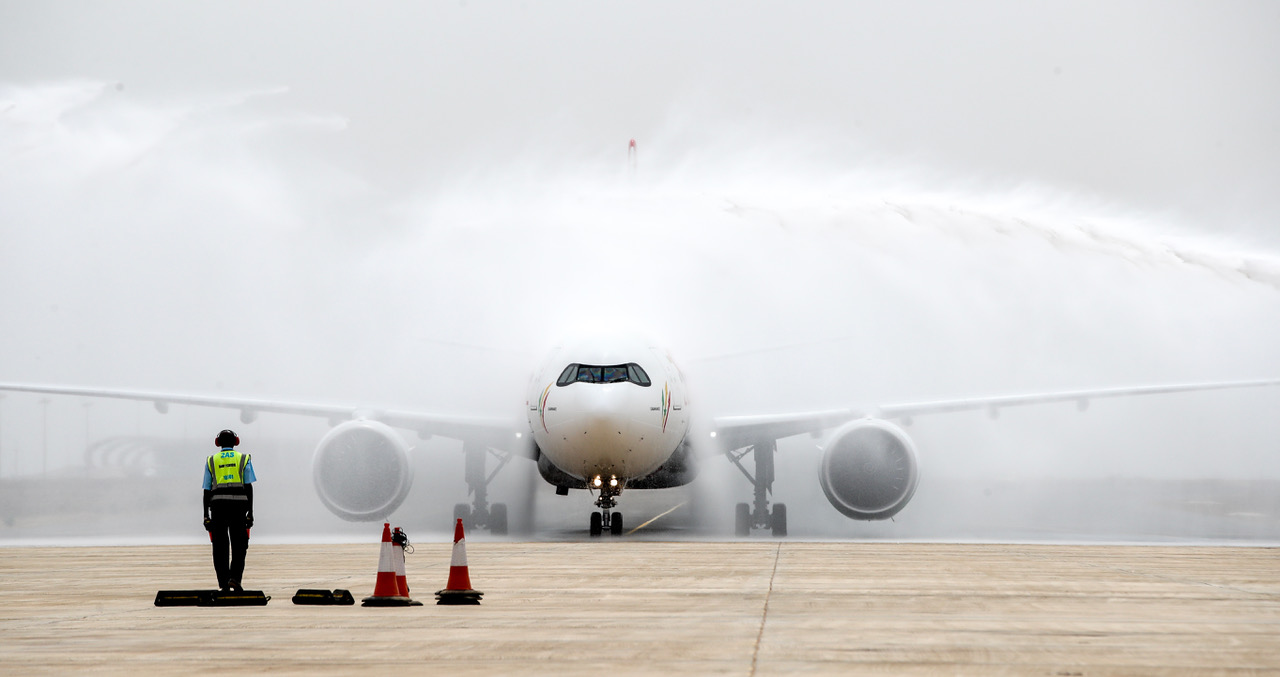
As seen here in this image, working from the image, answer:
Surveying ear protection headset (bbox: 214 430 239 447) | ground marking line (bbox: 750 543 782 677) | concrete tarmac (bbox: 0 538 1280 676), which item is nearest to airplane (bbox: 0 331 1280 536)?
concrete tarmac (bbox: 0 538 1280 676)

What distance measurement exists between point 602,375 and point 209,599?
399 inches

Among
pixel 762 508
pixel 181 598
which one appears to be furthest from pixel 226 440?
pixel 762 508

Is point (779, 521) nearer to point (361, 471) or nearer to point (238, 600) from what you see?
point (361, 471)

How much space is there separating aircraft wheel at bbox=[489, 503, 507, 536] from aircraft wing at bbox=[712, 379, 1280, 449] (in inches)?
161

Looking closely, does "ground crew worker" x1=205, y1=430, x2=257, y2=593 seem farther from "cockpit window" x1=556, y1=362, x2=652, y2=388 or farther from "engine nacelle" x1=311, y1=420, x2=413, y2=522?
"engine nacelle" x1=311, y1=420, x2=413, y2=522

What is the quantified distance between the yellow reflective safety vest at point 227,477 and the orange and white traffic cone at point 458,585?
7.84 ft

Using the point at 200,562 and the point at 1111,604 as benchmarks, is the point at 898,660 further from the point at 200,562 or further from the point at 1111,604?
the point at 200,562

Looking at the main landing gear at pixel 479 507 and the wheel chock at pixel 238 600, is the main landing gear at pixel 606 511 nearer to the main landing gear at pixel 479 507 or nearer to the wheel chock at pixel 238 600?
the main landing gear at pixel 479 507

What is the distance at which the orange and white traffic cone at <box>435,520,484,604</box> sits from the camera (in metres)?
11.1

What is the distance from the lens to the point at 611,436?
800 inches

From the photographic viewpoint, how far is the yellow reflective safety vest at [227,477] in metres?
12.5

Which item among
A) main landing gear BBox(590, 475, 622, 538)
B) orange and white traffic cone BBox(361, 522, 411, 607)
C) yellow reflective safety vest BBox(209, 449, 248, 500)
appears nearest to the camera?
orange and white traffic cone BBox(361, 522, 411, 607)

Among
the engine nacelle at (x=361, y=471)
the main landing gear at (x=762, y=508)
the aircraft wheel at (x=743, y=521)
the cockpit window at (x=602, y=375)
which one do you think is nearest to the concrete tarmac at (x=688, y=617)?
the cockpit window at (x=602, y=375)

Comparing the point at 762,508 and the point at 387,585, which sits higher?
the point at 387,585
